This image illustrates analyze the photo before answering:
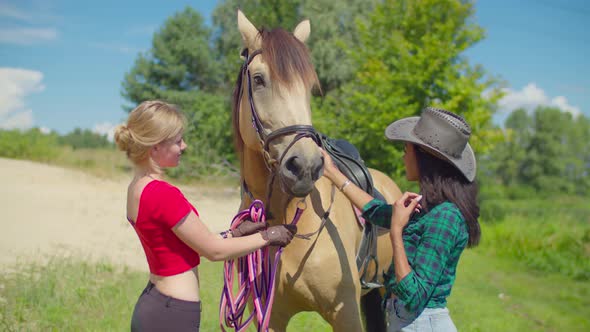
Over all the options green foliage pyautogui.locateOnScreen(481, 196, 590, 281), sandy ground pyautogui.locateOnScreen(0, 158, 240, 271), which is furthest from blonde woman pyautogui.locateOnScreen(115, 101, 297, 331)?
green foliage pyautogui.locateOnScreen(481, 196, 590, 281)

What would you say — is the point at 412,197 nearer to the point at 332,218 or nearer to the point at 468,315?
the point at 332,218

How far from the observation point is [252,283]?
7.70 feet

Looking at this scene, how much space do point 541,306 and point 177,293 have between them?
20.0 feet

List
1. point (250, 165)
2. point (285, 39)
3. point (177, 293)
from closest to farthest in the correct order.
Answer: point (177, 293)
point (285, 39)
point (250, 165)

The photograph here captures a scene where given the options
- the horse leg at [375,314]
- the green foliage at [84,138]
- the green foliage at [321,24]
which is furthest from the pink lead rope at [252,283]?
the green foliage at [84,138]

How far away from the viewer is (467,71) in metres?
12.0

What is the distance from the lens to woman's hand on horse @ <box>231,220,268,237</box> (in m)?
2.18

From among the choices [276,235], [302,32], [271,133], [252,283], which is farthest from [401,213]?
[302,32]

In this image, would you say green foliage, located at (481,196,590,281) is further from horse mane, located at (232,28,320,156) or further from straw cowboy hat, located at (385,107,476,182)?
horse mane, located at (232,28,320,156)

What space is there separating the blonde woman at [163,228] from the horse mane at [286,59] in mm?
642

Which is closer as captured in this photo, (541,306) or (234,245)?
(234,245)

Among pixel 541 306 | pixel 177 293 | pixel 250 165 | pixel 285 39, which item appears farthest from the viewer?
pixel 541 306

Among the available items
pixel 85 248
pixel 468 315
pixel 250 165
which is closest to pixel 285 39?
pixel 250 165

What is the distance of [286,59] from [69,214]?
35.6 feet
